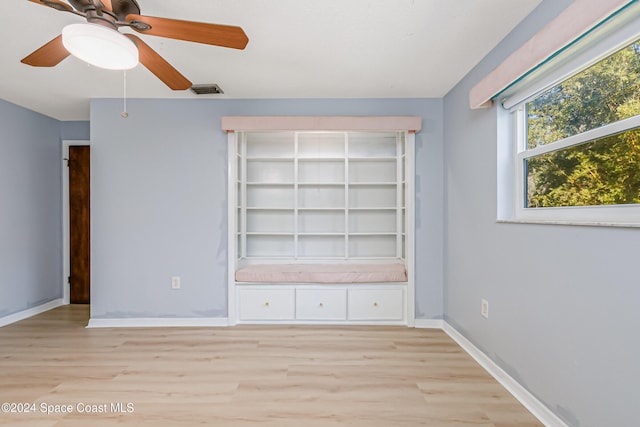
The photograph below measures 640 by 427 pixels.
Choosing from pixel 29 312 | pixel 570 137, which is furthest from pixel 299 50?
pixel 29 312

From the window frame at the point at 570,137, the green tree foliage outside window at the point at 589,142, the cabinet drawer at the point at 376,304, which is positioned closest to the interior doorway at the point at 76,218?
the cabinet drawer at the point at 376,304

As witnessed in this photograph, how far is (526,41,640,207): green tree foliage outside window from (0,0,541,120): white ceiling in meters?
0.56

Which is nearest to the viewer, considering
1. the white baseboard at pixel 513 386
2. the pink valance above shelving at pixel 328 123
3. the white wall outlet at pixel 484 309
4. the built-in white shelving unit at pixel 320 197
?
the white baseboard at pixel 513 386

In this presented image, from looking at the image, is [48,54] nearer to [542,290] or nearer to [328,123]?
[328,123]

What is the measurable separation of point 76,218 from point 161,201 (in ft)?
5.44

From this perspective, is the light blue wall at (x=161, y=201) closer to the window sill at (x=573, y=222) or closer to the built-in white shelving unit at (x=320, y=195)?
the built-in white shelving unit at (x=320, y=195)

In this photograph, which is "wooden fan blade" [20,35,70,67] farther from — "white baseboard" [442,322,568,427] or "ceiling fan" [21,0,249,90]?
"white baseboard" [442,322,568,427]

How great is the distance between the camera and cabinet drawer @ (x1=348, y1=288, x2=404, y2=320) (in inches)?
127

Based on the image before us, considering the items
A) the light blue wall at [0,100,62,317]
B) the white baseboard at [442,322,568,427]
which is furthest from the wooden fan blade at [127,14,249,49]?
the light blue wall at [0,100,62,317]

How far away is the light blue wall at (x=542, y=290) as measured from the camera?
4.42ft

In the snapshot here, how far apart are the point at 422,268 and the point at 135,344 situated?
107 inches

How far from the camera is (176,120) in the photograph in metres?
3.25

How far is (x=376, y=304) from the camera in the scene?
3.24 m

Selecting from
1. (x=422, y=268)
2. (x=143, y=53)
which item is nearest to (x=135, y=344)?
(x=143, y=53)
